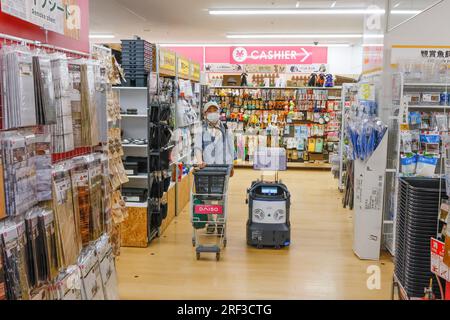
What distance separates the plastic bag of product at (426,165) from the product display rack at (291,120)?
6.44 m

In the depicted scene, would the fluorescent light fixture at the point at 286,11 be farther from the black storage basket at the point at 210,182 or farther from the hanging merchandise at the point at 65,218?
the hanging merchandise at the point at 65,218

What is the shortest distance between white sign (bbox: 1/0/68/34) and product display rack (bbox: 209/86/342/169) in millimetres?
9591

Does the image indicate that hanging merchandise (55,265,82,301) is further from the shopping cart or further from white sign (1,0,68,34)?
the shopping cart

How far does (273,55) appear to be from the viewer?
47.8 feet

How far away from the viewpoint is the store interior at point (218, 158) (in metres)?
1.74

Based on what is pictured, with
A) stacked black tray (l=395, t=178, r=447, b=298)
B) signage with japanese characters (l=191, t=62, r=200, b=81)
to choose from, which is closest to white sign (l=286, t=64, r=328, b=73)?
signage with japanese characters (l=191, t=62, r=200, b=81)

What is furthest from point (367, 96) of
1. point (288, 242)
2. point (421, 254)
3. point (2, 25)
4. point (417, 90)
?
point (2, 25)

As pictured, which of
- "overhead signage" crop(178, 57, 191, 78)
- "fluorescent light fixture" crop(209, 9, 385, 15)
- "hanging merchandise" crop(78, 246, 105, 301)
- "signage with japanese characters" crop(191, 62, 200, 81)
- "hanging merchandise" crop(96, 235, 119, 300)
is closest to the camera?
"hanging merchandise" crop(78, 246, 105, 301)

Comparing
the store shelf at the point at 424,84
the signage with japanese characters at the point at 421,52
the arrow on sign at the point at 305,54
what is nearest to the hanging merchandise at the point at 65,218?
the store shelf at the point at 424,84

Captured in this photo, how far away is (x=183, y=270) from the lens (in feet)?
15.1

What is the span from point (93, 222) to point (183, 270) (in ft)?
8.63

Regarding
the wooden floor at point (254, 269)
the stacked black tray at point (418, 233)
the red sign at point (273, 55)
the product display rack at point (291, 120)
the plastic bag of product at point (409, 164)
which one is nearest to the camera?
the stacked black tray at point (418, 233)

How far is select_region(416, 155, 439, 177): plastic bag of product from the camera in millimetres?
4848

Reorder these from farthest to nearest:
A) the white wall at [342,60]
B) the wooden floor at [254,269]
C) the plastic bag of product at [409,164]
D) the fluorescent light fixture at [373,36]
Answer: the white wall at [342,60] → the fluorescent light fixture at [373,36] → the plastic bag of product at [409,164] → the wooden floor at [254,269]
